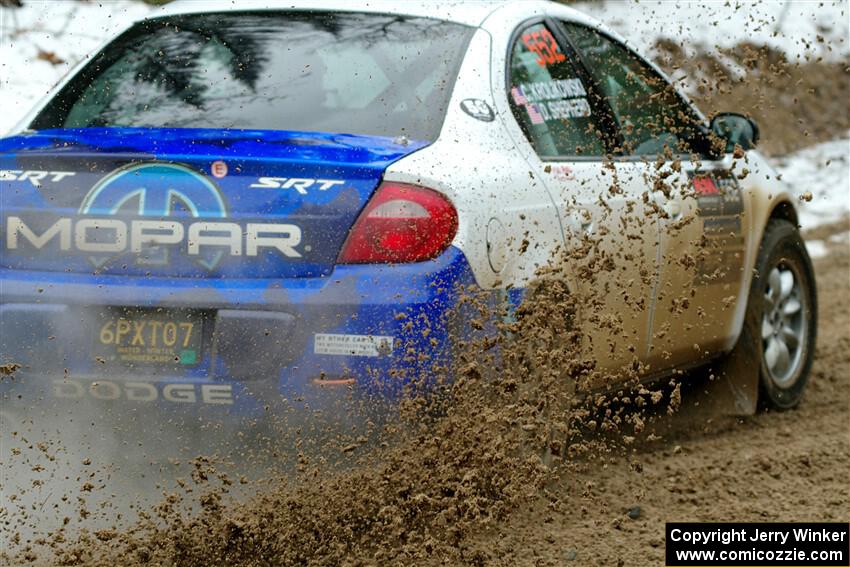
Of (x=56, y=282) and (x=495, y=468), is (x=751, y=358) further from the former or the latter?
(x=56, y=282)

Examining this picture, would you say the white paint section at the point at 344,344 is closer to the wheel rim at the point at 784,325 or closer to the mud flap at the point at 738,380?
the mud flap at the point at 738,380

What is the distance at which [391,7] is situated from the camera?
4.75 m

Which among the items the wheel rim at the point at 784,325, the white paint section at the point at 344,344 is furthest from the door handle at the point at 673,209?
the white paint section at the point at 344,344

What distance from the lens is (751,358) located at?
590 cm

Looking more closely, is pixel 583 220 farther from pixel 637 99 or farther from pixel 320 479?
pixel 320 479

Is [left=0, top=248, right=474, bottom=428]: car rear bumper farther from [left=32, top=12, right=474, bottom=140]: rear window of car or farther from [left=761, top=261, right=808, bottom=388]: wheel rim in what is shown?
[left=761, top=261, right=808, bottom=388]: wheel rim

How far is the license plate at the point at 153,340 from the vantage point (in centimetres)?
371

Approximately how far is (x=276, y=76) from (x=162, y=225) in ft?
2.74

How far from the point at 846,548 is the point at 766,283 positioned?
2.00 meters

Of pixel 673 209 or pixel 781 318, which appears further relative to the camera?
pixel 781 318

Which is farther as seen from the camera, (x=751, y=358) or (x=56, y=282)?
(x=751, y=358)

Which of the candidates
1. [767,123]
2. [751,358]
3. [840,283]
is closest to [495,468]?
[751,358]

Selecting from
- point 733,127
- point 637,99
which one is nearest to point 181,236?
point 637,99

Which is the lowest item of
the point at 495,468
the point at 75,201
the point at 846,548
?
the point at 846,548
